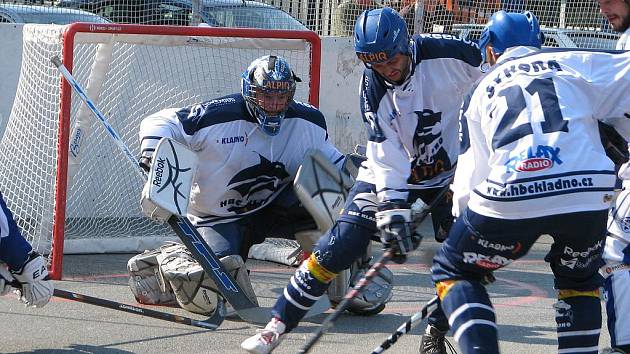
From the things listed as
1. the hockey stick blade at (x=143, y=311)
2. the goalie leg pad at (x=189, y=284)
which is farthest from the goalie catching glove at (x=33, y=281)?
the goalie leg pad at (x=189, y=284)

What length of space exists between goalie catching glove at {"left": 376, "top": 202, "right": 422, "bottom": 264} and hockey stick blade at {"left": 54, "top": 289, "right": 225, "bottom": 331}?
3.42 feet

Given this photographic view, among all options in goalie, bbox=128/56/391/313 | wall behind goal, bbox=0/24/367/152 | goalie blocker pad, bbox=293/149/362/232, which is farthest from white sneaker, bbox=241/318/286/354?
wall behind goal, bbox=0/24/367/152

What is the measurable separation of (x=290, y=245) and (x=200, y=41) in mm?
Result: 1342

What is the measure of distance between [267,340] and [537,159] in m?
1.48

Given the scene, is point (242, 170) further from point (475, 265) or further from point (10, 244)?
point (475, 265)

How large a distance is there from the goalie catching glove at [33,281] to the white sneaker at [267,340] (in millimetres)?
805

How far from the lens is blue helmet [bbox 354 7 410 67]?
167 inches

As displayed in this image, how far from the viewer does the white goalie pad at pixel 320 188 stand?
16.2 feet

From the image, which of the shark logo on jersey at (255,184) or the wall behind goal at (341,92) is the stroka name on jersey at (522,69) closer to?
the shark logo on jersey at (255,184)

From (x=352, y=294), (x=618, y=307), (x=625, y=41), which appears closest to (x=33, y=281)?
(x=352, y=294)

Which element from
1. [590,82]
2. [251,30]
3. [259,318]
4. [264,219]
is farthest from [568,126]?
[251,30]

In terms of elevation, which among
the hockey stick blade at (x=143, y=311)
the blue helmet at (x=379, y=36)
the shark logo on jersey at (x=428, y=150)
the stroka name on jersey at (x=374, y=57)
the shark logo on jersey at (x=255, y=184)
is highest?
the blue helmet at (x=379, y=36)

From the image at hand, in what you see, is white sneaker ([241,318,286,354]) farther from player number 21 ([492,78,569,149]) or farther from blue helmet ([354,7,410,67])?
player number 21 ([492,78,569,149])

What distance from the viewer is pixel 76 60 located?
6.16 meters
